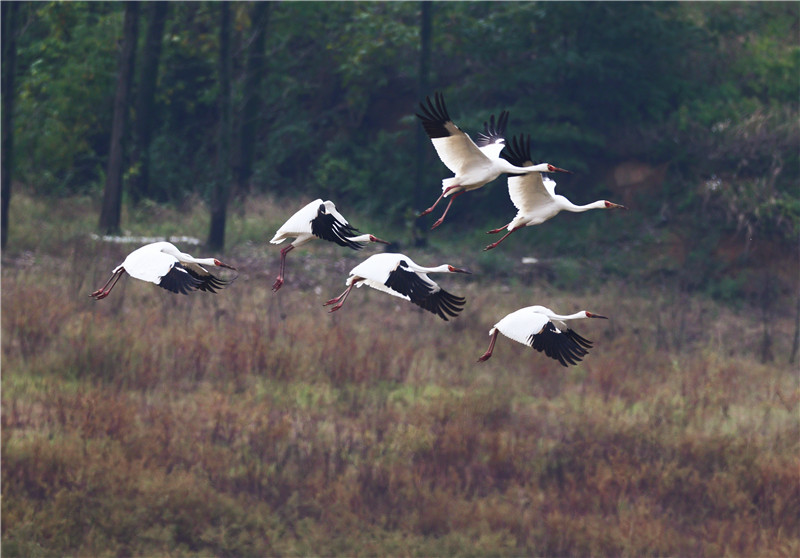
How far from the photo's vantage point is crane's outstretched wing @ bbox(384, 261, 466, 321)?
4320 millimetres

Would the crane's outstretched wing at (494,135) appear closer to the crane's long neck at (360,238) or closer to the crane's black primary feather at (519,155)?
the crane's black primary feather at (519,155)

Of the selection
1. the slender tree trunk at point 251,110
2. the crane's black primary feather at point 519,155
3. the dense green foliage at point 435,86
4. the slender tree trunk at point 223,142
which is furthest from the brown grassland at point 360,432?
the crane's black primary feather at point 519,155

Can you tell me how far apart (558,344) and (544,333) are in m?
0.08

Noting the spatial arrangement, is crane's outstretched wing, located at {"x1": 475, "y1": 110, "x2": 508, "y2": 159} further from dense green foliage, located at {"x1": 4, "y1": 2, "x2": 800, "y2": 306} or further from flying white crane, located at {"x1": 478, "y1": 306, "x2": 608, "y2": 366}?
dense green foliage, located at {"x1": 4, "y1": 2, "x2": 800, "y2": 306}

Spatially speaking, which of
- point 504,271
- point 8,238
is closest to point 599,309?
point 504,271

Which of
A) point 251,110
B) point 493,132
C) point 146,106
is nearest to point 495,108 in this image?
point 251,110

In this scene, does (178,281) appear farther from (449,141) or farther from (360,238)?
(449,141)

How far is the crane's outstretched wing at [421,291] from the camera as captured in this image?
4.32 metres

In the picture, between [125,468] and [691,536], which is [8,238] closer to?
[125,468]

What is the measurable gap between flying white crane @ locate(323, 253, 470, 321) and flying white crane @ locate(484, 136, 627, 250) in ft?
1.39

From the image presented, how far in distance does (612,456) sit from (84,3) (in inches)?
886

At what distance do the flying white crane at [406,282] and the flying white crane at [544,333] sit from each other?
0.26m

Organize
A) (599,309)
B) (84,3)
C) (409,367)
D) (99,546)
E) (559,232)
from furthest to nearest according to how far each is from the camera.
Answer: (84,3) → (559,232) → (599,309) → (409,367) → (99,546)

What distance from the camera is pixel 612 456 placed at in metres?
17.5
